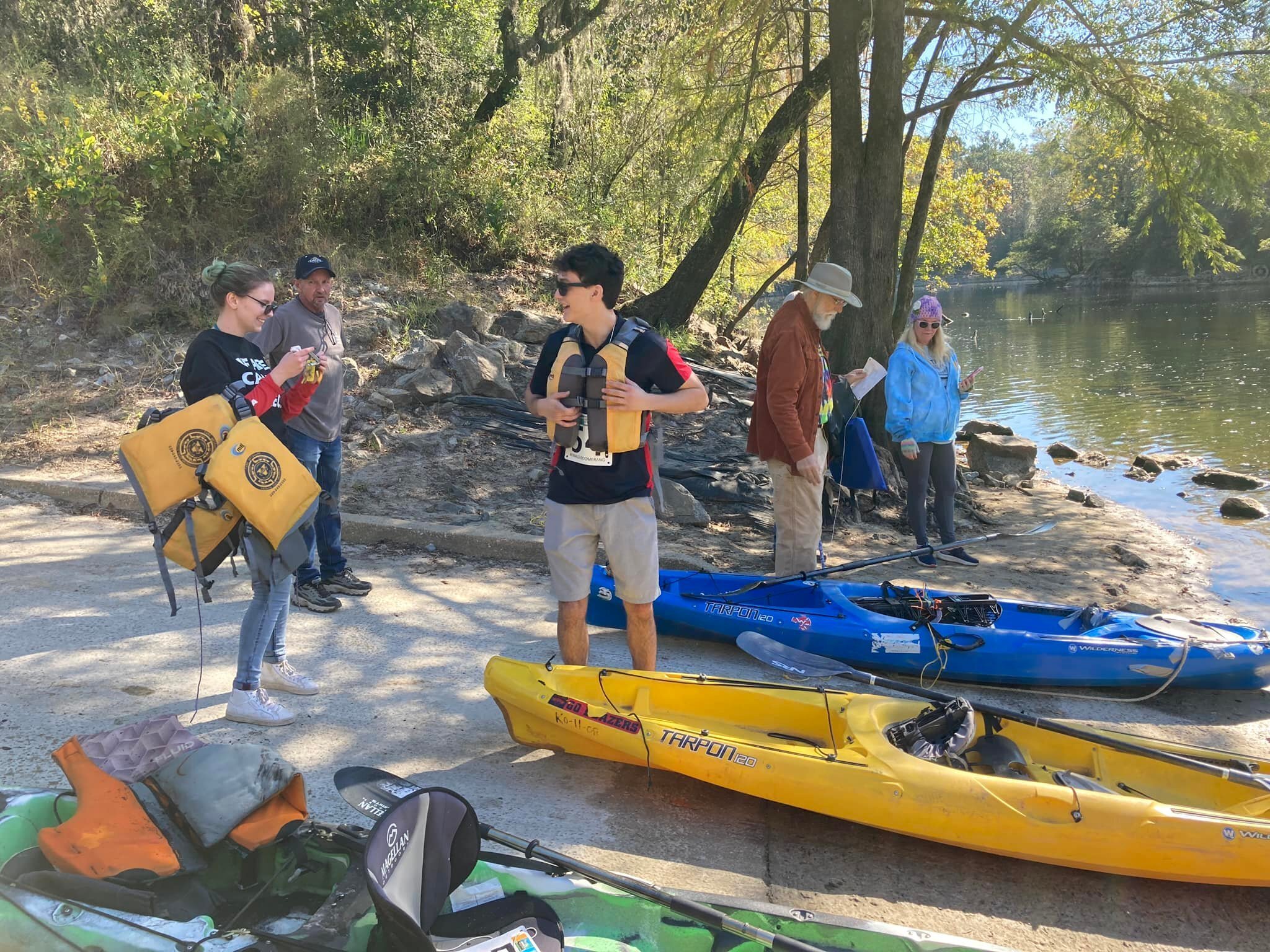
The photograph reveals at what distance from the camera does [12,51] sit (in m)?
13.2

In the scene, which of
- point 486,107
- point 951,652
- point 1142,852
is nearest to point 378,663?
point 951,652

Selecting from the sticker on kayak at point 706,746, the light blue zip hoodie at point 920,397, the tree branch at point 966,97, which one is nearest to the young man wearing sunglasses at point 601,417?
the sticker on kayak at point 706,746

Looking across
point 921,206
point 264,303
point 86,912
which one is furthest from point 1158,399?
point 86,912

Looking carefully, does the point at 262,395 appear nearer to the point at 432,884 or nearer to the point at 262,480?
the point at 262,480

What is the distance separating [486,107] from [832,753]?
44.5ft

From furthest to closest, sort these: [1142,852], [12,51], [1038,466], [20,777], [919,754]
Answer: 1. [1038,466]
2. [12,51]
3. [919,754]
4. [20,777]
5. [1142,852]

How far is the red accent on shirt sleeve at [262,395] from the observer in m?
3.53

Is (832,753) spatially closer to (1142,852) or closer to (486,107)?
(1142,852)

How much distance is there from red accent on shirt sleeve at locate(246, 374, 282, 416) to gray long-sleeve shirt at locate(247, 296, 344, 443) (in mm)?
1167

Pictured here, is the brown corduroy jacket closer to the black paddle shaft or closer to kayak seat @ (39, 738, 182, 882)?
the black paddle shaft

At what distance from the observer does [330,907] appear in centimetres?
234

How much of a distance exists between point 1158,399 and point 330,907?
2151 centimetres

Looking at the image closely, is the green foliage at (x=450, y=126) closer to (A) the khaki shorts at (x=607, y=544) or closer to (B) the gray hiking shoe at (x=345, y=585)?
(B) the gray hiking shoe at (x=345, y=585)

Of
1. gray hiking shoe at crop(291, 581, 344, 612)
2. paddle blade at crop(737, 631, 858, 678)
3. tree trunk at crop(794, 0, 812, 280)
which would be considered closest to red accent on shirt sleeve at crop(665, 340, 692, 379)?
paddle blade at crop(737, 631, 858, 678)
